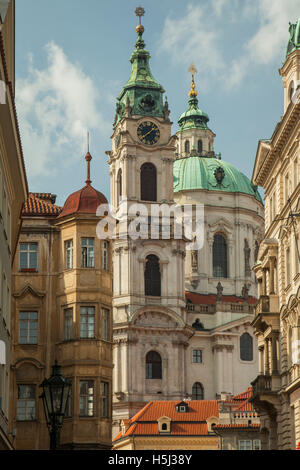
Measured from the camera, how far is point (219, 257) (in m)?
102

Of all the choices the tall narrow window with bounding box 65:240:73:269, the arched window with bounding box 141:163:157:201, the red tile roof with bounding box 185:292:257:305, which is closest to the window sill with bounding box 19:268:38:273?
the tall narrow window with bounding box 65:240:73:269

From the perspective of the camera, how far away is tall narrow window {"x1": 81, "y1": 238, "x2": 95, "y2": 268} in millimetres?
40969

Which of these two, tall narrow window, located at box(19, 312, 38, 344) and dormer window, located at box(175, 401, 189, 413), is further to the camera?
dormer window, located at box(175, 401, 189, 413)

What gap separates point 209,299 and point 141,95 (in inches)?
778

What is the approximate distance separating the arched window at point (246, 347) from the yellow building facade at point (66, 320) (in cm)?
5215

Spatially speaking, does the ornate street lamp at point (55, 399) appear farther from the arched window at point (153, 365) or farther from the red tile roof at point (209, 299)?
the red tile roof at point (209, 299)

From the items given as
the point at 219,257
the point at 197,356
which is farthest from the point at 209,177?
the point at 197,356

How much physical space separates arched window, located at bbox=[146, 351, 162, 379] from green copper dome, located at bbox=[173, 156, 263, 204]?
2163 cm

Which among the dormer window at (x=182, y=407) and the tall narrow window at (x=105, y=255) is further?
the dormer window at (x=182, y=407)

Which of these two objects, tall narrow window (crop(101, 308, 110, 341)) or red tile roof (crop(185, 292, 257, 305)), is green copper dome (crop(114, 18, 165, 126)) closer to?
red tile roof (crop(185, 292, 257, 305))

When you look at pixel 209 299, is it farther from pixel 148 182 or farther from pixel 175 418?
pixel 175 418

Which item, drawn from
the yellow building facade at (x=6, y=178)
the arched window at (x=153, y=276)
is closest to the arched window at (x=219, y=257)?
the arched window at (x=153, y=276)

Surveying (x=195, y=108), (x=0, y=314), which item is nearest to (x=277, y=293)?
(x=0, y=314)

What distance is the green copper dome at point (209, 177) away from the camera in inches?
4129
